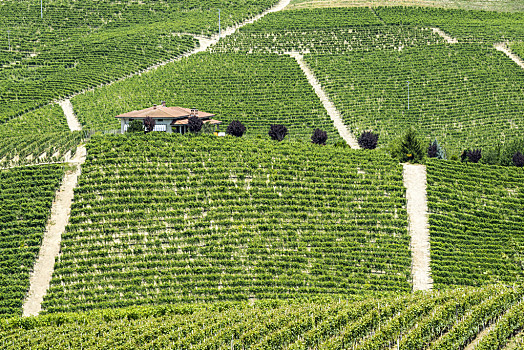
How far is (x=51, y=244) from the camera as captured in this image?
43.4m

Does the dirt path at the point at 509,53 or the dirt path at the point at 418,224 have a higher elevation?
the dirt path at the point at 509,53

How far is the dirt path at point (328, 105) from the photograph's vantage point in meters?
66.7

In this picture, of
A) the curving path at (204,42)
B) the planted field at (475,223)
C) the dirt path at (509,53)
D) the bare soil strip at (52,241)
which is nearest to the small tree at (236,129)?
the bare soil strip at (52,241)

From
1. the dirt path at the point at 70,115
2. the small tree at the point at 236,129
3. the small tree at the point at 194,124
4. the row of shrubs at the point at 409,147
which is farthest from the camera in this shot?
the dirt path at the point at 70,115

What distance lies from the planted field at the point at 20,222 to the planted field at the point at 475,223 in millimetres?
25047

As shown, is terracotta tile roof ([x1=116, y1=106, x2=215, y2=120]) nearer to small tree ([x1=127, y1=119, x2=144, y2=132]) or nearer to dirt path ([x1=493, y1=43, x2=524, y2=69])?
small tree ([x1=127, y1=119, x2=144, y2=132])

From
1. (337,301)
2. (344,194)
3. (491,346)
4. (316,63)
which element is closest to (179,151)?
(344,194)

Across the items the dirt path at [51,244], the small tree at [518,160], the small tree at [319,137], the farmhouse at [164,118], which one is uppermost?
the farmhouse at [164,118]

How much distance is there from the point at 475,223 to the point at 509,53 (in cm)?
4580

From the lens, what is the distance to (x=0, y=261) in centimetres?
4200

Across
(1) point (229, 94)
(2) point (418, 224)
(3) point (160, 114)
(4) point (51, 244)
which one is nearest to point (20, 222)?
(4) point (51, 244)

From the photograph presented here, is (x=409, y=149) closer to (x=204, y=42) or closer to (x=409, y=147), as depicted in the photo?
(x=409, y=147)

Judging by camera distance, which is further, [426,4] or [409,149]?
[426,4]

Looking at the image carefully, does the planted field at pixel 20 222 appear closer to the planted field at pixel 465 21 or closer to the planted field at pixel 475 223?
the planted field at pixel 475 223
